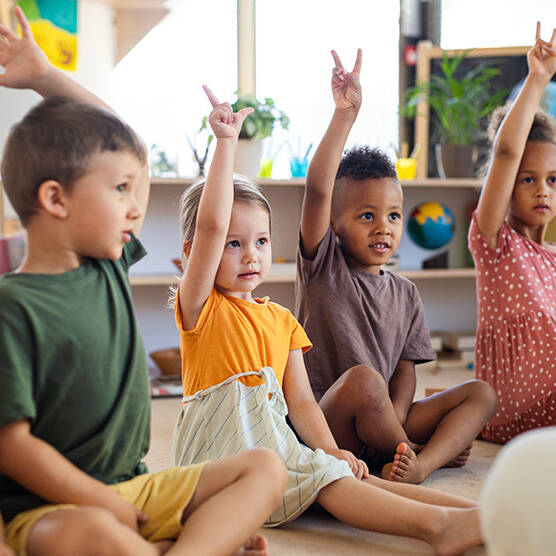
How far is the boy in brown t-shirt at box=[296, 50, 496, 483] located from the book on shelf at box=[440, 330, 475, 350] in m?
1.45

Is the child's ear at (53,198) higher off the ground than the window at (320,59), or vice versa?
the window at (320,59)

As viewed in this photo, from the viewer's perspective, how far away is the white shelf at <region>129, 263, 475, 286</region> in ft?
8.16

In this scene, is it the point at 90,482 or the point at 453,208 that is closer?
the point at 90,482

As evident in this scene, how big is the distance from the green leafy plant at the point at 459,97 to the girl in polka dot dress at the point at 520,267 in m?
1.28

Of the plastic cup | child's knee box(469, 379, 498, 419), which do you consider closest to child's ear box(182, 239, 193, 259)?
child's knee box(469, 379, 498, 419)

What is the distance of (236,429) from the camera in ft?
3.52

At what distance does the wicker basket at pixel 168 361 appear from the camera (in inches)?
99.3

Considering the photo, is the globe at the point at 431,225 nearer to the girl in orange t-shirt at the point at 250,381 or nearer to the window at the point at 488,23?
the window at the point at 488,23

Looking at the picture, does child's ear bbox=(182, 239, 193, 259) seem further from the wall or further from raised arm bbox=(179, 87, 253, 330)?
the wall

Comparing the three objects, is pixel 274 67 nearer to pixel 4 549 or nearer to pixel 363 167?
pixel 363 167

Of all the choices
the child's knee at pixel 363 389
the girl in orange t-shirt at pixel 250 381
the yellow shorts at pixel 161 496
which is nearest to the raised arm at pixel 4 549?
the yellow shorts at pixel 161 496

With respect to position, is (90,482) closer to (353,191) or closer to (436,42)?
(353,191)

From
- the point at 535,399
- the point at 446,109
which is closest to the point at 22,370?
the point at 535,399

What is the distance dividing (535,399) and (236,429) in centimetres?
73
